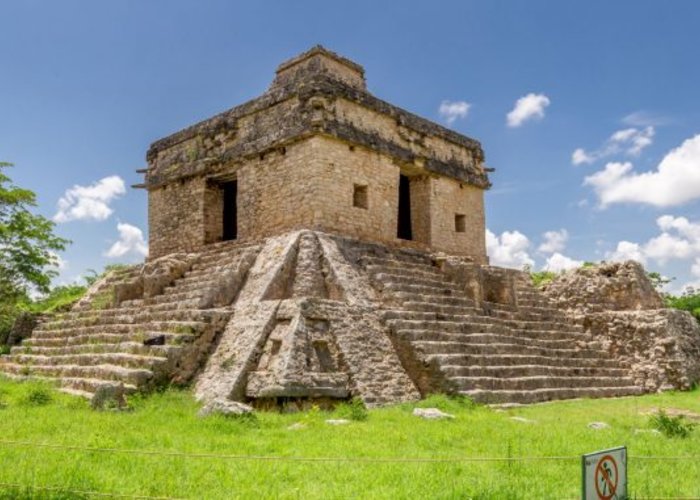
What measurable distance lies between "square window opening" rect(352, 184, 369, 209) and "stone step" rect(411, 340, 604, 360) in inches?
174

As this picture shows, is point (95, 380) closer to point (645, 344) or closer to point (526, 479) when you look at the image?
point (526, 479)

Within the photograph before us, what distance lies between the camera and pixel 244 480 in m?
4.78

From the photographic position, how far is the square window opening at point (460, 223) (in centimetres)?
1578

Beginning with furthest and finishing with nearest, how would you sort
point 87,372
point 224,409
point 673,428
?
point 87,372, point 224,409, point 673,428

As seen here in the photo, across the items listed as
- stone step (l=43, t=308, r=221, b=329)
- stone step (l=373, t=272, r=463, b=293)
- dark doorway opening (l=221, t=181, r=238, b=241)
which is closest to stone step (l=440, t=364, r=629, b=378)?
stone step (l=373, t=272, r=463, b=293)

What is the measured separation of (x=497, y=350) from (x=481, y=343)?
0.28m

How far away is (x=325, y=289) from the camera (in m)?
10.9

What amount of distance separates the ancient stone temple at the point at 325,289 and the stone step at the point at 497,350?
1.3 inches

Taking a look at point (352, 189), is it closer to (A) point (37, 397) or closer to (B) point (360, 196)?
(B) point (360, 196)

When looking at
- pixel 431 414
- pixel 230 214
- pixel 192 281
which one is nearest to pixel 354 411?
pixel 431 414

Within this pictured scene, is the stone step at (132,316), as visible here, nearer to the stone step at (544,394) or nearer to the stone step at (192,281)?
the stone step at (192,281)

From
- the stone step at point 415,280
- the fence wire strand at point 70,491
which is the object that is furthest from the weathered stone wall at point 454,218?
the fence wire strand at point 70,491

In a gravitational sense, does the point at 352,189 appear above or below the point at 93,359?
above

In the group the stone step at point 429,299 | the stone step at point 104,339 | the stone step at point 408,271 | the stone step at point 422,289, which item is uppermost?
the stone step at point 408,271
